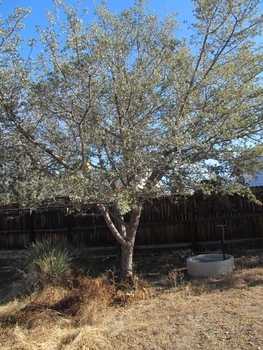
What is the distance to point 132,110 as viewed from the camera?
6637mm

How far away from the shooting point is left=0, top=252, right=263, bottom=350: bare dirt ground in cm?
484

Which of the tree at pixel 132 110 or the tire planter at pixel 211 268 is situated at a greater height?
the tree at pixel 132 110

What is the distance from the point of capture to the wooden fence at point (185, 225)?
34.1ft

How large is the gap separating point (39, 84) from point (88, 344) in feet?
13.1

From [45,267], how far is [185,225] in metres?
4.51

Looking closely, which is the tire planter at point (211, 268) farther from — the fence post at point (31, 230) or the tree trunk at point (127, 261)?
the fence post at point (31, 230)

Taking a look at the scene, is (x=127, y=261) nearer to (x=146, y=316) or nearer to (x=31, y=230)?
(x=146, y=316)

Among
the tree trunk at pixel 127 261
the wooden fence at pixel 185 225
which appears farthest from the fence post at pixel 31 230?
the tree trunk at pixel 127 261

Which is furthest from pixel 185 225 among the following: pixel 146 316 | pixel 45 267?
pixel 146 316

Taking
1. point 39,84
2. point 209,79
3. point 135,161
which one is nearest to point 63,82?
point 39,84

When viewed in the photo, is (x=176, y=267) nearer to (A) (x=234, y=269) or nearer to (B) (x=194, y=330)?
(A) (x=234, y=269)

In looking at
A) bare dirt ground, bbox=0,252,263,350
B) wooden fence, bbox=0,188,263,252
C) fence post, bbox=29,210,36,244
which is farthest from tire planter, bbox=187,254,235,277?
fence post, bbox=29,210,36,244

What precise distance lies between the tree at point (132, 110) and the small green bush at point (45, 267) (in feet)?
5.81

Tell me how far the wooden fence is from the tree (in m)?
3.22
